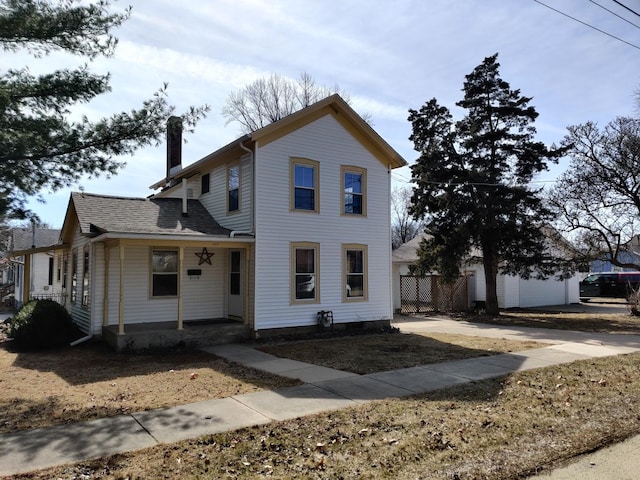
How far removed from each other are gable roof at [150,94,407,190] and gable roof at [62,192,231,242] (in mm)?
1832

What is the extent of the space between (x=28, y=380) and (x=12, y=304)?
2382cm

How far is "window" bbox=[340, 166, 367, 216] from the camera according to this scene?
14.6 metres

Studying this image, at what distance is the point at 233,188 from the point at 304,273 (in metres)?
3.38

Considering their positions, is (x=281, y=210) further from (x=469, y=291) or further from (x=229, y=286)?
(x=469, y=291)

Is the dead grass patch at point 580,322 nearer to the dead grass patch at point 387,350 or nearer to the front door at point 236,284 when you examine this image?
the dead grass patch at point 387,350

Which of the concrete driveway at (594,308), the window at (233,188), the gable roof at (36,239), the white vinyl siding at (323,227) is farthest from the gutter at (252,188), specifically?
the gable roof at (36,239)

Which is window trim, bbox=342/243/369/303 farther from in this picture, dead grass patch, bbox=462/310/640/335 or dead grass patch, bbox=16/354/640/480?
dead grass patch, bbox=16/354/640/480

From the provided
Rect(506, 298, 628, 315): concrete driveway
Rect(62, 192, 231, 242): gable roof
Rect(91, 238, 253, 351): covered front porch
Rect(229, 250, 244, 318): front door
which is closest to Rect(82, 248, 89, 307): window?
Rect(62, 192, 231, 242): gable roof

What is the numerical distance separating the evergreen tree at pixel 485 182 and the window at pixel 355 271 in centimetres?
586

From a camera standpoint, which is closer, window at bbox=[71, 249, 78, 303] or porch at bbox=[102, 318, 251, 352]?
porch at bbox=[102, 318, 251, 352]

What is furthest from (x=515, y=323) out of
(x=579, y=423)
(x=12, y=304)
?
(x=12, y=304)

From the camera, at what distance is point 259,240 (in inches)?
503

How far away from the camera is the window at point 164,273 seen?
12.8m

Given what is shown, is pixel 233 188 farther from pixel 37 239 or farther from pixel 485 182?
pixel 37 239
